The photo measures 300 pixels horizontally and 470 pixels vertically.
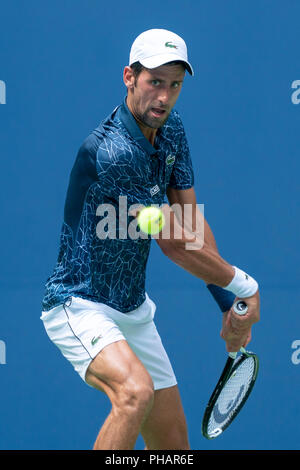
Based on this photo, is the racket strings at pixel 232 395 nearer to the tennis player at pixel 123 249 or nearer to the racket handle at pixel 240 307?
the tennis player at pixel 123 249

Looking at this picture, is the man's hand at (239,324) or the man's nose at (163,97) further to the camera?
the man's hand at (239,324)

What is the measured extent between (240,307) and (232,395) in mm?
502

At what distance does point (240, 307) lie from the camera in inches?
121

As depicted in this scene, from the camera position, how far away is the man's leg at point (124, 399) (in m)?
2.68

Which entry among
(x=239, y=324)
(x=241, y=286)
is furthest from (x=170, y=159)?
(x=239, y=324)

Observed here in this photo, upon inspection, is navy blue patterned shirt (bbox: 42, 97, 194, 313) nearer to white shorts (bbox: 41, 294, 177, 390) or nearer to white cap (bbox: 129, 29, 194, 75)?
white shorts (bbox: 41, 294, 177, 390)

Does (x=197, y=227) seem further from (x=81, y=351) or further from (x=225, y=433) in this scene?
(x=225, y=433)

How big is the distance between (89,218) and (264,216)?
5.40 feet

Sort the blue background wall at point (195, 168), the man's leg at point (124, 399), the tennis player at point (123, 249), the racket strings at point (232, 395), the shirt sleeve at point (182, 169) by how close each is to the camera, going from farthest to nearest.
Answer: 1. the blue background wall at point (195, 168)
2. the racket strings at point (232, 395)
3. the shirt sleeve at point (182, 169)
4. the tennis player at point (123, 249)
5. the man's leg at point (124, 399)

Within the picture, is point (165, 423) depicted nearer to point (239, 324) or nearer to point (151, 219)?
point (239, 324)

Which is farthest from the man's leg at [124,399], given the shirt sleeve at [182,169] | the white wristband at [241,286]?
the shirt sleeve at [182,169]

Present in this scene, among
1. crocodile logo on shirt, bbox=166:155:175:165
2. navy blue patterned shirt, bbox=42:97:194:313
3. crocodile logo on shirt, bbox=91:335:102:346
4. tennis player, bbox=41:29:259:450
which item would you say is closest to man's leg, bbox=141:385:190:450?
tennis player, bbox=41:29:259:450

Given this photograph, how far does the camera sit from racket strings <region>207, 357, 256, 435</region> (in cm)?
334
